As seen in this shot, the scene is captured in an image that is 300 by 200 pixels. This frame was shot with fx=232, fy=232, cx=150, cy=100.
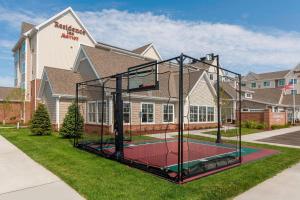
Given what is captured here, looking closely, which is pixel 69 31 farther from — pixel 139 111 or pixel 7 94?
pixel 139 111

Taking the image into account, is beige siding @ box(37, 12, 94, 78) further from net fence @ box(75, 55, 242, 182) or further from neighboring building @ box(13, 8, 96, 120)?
net fence @ box(75, 55, 242, 182)

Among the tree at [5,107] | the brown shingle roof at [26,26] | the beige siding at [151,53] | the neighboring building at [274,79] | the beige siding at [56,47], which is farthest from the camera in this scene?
the neighboring building at [274,79]

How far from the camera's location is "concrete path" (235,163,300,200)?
5266 mm

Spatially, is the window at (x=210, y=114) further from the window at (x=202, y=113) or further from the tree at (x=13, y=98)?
the tree at (x=13, y=98)

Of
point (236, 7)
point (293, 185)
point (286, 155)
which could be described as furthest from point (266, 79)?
point (293, 185)

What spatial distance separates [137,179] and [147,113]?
12.5 meters

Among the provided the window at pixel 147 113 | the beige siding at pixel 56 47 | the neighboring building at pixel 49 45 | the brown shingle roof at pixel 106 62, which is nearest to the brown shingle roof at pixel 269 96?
the window at pixel 147 113

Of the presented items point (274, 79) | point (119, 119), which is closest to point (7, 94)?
point (119, 119)

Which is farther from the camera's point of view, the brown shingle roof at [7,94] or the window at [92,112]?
the brown shingle roof at [7,94]

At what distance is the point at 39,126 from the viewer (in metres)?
15.6

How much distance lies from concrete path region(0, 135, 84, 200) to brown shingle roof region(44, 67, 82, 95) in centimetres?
952

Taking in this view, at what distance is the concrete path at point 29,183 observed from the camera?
513cm

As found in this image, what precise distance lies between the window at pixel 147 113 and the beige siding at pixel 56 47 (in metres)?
12.3

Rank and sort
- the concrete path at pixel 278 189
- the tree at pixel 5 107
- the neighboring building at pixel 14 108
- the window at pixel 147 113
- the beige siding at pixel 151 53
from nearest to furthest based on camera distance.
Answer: the concrete path at pixel 278 189, the window at pixel 147 113, the tree at pixel 5 107, the neighboring building at pixel 14 108, the beige siding at pixel 151 53
